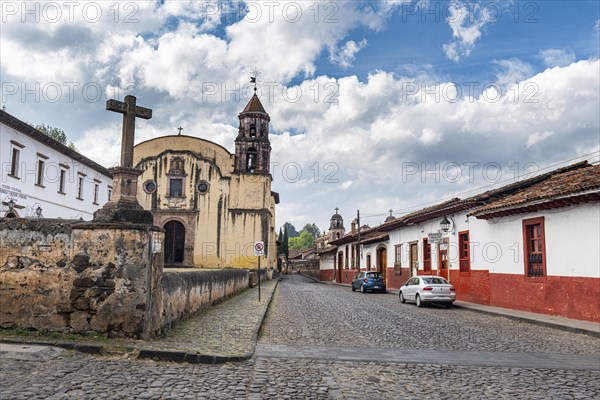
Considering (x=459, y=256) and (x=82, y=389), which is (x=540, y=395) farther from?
(x=459, y=256)

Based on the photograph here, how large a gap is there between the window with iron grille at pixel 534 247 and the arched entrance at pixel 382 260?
17.7 meters

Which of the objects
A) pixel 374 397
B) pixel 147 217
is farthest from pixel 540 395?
pixel 147 217

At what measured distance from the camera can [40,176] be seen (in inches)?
1018

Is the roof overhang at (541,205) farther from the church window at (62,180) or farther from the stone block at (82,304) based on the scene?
the church window at (62,180)

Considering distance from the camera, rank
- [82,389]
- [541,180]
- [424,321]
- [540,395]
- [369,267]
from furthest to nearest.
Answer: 1. [369,267]
2. [541,180]
3. [424,321]
4. [540,395]
5. [82,389]

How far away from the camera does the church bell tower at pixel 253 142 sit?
3844cm

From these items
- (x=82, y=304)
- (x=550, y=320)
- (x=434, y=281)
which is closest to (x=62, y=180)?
(x=434, y=281)

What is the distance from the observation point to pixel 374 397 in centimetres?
533

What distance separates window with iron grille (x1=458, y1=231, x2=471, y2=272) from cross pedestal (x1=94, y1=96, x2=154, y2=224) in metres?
14.5

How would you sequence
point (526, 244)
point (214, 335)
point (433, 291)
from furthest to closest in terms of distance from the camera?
point (433, 291)
point (526, 244)
point (214, 335)

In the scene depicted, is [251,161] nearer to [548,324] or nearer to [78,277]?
[548,324]

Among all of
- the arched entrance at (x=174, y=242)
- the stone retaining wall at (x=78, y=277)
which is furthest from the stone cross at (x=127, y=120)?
the arched entrance at (x=174, y=242)

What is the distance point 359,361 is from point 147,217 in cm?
415

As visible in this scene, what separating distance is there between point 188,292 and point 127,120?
13.0 feet
